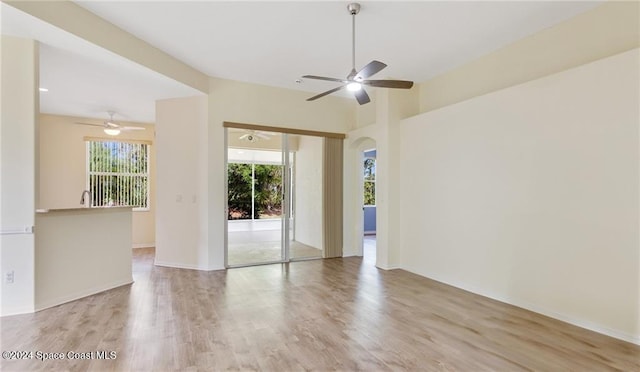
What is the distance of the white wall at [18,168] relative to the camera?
3207 millimetres

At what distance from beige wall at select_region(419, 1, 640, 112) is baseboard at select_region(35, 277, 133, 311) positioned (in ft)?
18.2

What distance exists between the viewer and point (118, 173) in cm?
720

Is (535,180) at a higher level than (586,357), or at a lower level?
higher

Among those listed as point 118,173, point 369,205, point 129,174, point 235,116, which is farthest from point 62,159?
point 369,205

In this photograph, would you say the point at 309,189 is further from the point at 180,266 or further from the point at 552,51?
the point at 552,51

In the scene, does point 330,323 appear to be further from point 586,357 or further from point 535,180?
point 535,180

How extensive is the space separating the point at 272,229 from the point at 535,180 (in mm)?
4460

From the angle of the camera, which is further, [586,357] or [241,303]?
[241,303]

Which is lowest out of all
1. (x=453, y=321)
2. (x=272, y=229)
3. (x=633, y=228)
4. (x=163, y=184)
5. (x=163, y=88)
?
(x=453, y=321)

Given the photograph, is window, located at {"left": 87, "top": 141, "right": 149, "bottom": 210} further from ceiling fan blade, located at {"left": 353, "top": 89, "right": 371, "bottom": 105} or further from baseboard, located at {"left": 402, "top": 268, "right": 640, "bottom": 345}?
baseboard, located at {"left": 402, "top": 268, "right": 640, "bottom": 345}

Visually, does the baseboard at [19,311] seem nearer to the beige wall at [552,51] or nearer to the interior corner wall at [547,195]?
the interior corner wall at [547,195]

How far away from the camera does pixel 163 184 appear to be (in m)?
5.46

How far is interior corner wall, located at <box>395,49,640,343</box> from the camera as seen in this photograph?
9.23ft

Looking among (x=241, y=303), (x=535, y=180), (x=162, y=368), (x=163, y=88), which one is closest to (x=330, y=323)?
(x=241, y=303)
